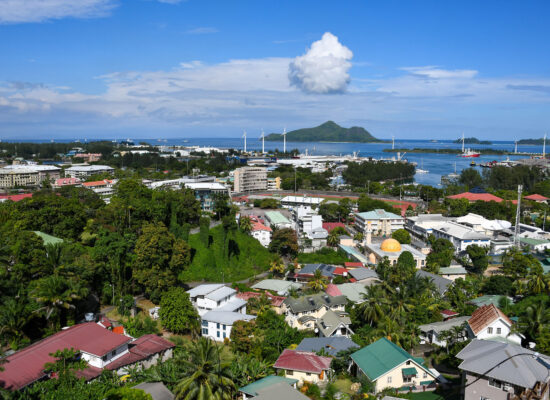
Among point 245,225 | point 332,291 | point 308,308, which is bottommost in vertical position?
point 308,308

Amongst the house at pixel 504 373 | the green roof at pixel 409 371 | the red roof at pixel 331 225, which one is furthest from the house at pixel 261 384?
the red roof at pixel 331 225

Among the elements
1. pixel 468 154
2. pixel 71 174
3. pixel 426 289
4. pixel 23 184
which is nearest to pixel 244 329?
pixel 426 289

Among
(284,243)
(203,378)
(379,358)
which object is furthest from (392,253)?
(203,378)

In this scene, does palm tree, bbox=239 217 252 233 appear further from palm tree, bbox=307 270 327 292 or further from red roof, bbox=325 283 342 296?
red roof, bbox=325 283 342 296

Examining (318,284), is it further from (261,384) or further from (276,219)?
(276,219)

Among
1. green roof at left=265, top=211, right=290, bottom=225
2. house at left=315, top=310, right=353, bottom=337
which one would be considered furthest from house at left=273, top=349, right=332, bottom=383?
green roof at left=265, top=211, right=290, bottom=225

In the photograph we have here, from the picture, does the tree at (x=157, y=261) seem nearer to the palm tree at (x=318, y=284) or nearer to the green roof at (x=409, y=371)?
the palm tree at (x=318, y=284)

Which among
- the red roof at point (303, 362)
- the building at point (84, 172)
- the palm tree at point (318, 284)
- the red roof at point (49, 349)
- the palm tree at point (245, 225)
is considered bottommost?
the red roof at point (303, 362)

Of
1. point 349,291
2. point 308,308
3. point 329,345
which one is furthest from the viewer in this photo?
point 349,291
